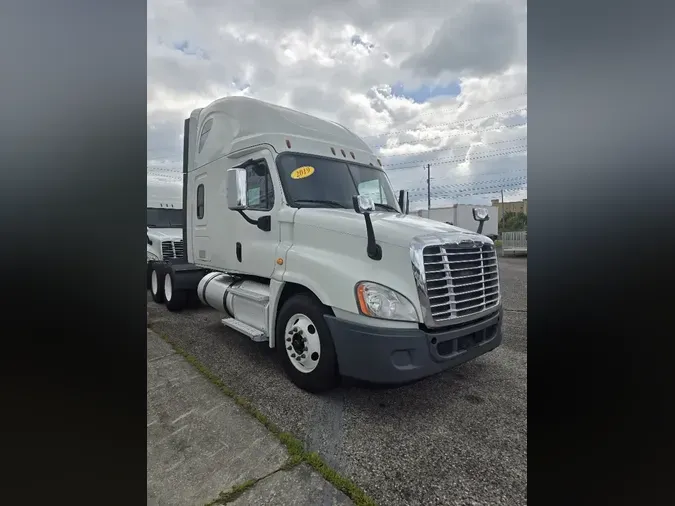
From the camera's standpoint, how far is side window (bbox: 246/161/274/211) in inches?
143

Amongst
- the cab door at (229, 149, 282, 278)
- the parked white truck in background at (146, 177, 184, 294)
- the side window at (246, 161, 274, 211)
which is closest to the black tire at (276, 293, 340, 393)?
the cab door at (229, 149, 282, 278)

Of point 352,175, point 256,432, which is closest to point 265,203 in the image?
point 352,175

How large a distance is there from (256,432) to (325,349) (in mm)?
777

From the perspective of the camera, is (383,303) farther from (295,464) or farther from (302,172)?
(302,172)

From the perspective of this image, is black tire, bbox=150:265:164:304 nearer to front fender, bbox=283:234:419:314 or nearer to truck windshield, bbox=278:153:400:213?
truck windshield, bbox=278:153:400:213

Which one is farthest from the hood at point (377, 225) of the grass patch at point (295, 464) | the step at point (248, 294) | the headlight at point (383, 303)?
the grass patch at point (295, 464)

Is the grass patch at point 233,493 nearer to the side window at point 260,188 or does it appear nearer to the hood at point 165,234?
the side window at point 260,188

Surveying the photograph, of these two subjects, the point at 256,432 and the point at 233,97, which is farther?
the point at 233,97

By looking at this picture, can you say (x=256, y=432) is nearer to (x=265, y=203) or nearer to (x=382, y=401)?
(x=382, y=401)

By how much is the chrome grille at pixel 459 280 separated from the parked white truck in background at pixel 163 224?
6.05 m

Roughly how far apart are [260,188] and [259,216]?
32 centimetres

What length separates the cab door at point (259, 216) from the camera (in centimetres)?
354

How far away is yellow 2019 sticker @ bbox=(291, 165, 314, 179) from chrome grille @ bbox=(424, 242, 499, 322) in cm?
166
